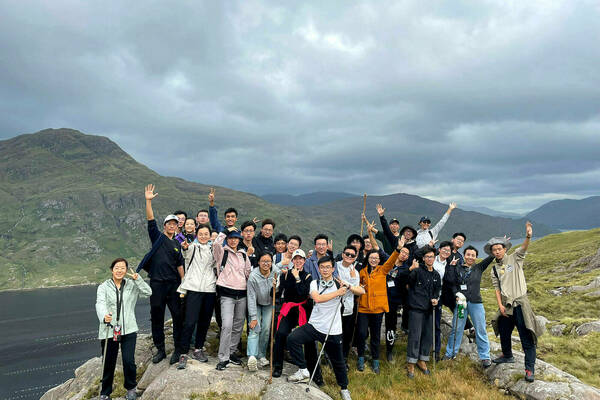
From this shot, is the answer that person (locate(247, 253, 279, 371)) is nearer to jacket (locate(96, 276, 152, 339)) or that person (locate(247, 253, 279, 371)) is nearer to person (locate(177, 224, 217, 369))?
person (locate(177, 224, 217, 369))

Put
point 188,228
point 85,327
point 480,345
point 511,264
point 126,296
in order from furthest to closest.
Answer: point 85,327, point 188,228, point 480,345, point 511,264, point 126,296

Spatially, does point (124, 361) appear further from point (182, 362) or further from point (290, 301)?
point (290, 301)

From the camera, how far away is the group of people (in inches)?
361

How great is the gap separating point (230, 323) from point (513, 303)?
9.24 metres

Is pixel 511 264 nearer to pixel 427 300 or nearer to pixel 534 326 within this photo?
pixel 534 326

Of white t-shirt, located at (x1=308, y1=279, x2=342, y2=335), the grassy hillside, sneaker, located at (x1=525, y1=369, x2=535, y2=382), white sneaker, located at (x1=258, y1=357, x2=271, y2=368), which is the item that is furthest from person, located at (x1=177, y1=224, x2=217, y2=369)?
the grassy hillside

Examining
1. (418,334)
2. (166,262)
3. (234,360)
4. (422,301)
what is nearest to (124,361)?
(166,262)

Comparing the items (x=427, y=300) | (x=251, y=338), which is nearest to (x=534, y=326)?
(x=427, y=300)

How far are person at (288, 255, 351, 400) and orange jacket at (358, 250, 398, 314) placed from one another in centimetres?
151

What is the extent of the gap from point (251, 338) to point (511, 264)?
9.01 m

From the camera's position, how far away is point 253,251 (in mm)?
10727

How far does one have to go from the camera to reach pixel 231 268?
398 inches

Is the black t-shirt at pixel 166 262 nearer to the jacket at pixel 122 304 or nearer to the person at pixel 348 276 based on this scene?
the jacket at pixel 122 304

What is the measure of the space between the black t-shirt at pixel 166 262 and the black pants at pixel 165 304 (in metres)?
0.20
